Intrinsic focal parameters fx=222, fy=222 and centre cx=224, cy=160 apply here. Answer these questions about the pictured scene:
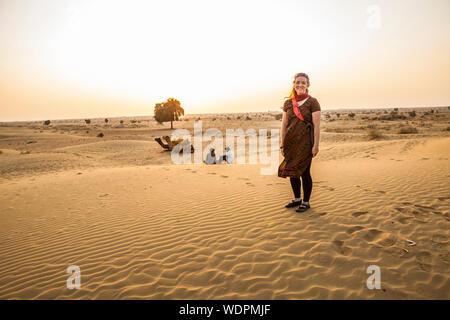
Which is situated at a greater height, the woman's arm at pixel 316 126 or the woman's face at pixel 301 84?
the woman's face at pixel 301 84

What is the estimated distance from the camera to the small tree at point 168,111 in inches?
1575

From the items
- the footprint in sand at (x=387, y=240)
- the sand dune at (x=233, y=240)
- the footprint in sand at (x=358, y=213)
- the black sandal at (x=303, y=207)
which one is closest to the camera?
the sand dune at (x=233, y=240)

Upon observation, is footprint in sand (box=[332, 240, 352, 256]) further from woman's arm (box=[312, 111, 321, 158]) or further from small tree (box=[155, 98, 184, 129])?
small tree (box=[155, 98, 184, 129])

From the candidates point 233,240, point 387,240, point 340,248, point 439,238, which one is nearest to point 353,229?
point 387,240

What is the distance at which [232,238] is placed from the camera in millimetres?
3777

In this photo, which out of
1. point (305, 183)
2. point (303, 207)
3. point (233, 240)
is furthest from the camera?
point (303, 207)

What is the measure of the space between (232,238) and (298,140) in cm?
206

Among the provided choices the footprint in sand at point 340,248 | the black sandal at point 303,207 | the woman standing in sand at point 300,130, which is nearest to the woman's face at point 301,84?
the woman standing in sand at point 300,130

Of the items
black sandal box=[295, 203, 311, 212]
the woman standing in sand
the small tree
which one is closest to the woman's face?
the woman standing in sand

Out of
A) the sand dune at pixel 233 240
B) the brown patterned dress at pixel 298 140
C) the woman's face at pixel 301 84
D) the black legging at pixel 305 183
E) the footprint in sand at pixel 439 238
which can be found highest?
the woman's face at pixel 301 84

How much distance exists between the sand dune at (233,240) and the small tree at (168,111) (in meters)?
34.0

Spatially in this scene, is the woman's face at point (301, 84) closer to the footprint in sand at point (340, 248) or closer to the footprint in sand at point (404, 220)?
the footprint in sand at point (340, 248)

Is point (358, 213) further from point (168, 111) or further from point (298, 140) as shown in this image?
point (168, 111)
